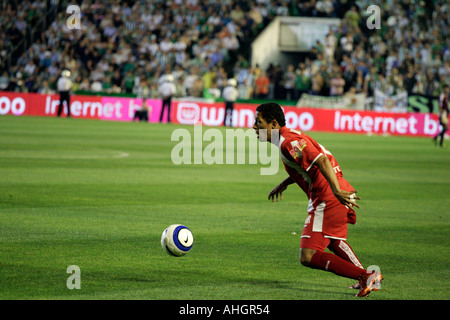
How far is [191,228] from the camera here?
10258 millimetres

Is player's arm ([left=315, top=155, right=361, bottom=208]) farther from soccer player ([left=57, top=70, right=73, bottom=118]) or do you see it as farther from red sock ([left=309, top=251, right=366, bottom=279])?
soccer player ([left=57, top=70, right=73, bottom=118])

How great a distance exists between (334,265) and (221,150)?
1656cm

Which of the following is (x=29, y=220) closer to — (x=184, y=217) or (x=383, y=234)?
(x=184, y=217)

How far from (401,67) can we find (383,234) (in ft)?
88.9

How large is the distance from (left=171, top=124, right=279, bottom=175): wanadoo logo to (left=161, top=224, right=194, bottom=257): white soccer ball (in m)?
10.2

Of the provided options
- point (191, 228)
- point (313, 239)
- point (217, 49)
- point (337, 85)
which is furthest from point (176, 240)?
point (217, 49)

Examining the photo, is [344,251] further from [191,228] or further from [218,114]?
[218,114]

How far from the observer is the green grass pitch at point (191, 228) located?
7094 mm

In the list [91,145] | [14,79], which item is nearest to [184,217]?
[91,145]

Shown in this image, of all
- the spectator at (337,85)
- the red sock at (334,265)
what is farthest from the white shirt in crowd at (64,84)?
the red sock at (334,265)

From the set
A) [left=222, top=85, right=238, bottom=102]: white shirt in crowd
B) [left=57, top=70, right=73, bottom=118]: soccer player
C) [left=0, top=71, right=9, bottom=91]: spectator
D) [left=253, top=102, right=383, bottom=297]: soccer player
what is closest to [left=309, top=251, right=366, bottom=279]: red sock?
[left=253, top=102, right=383, bottom=297]: soccer player

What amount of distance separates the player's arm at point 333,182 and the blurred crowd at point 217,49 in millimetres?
29224

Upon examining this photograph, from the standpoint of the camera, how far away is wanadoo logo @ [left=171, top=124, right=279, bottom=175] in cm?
2028

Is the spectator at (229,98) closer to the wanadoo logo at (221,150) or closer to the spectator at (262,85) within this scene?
the spectator at (262,85)
